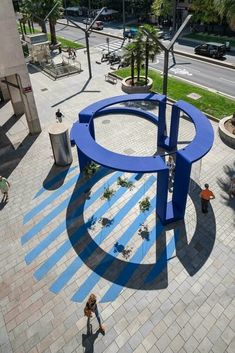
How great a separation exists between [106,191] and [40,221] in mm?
3700

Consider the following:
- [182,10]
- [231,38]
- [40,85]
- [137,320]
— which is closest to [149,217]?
[137,320]

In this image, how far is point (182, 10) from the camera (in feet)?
187

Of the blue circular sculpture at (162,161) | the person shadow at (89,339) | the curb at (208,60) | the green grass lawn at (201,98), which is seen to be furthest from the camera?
the curb at (208,60)

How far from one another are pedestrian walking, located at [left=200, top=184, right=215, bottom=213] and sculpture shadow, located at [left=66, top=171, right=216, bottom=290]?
436 millimetres

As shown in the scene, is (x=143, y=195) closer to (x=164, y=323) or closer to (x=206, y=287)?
(x=206, y=287)

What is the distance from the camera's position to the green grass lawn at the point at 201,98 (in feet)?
74.4

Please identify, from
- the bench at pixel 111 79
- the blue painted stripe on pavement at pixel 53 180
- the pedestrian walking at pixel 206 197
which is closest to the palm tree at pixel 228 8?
the pedestrian walking at pixel 206 197

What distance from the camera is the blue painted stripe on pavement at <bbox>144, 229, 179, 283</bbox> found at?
11.4 meters

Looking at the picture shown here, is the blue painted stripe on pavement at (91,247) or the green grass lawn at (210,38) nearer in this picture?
the blue painted stripe on pavement at (91,247)

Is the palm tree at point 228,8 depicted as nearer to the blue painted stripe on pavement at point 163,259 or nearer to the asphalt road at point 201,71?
the asphalt road at point 201,71

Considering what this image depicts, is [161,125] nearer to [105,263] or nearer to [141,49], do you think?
[105,263]

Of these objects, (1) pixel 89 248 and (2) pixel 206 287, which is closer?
(2) pixel 206 287

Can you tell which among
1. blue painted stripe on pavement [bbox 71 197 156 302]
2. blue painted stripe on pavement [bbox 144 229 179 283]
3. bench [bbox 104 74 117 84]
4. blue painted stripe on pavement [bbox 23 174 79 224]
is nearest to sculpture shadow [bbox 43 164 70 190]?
→ blue painted stripe on pavement [bbox 23 174 79 224]

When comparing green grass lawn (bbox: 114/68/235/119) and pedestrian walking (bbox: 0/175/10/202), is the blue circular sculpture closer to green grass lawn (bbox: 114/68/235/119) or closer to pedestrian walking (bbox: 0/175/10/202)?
pedestrian walking (bbox: 0/175/10/202)
